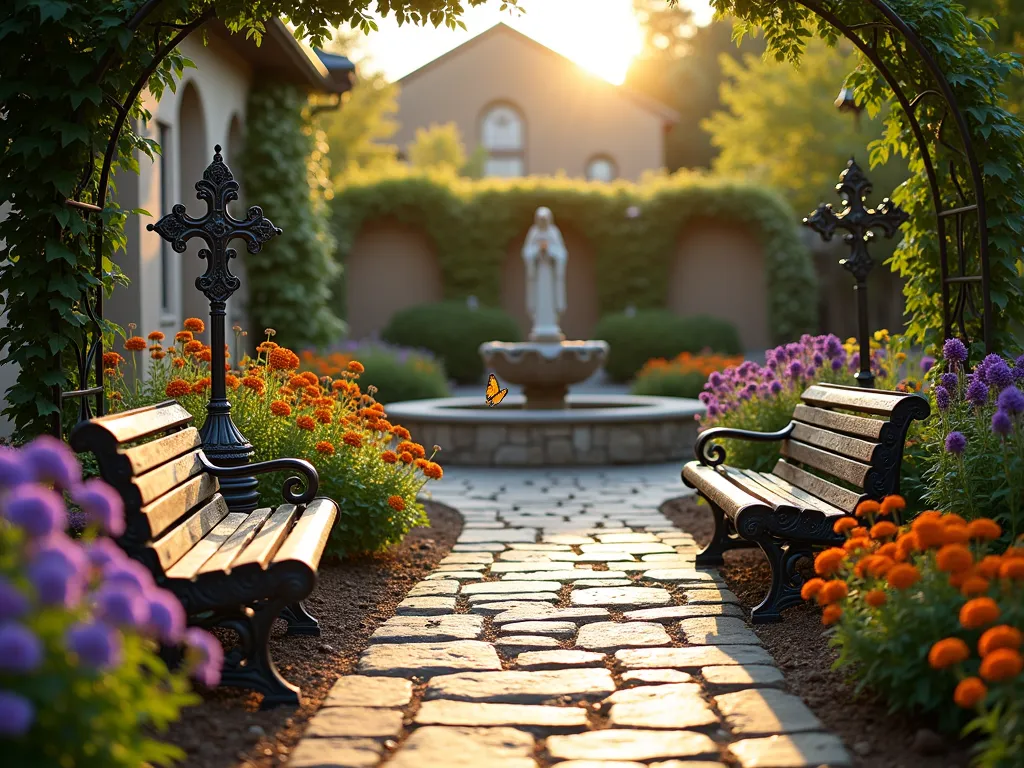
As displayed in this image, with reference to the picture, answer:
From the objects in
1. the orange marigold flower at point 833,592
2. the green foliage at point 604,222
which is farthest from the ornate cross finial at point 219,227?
the green foliage at point 604,222

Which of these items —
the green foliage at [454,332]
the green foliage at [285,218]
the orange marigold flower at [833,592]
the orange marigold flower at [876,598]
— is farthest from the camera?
the green foliage at [454,332]

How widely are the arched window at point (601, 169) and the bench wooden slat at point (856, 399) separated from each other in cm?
2950

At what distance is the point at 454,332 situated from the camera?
2114 centimetres

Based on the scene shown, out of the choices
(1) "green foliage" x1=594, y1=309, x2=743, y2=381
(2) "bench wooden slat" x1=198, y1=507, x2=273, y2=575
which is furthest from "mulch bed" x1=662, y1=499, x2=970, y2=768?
(1) "green foliage" x1=594, y1=309, x2=743, y2=381

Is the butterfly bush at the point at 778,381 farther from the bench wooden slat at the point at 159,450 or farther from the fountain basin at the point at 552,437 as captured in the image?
the bench wooden slat at the point at 159,450

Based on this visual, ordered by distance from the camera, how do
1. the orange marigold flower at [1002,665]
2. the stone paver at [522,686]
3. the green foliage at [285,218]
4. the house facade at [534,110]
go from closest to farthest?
the orange marigold flower at [1002,665] → the stone paver at [522,686] → the green foliage at [285,218] → the house facade at [534,110]

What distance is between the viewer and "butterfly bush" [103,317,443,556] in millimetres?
5812

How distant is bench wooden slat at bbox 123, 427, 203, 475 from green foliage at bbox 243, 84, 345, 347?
9.71 metres

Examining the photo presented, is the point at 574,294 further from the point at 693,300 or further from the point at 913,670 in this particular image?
the point at 913,670

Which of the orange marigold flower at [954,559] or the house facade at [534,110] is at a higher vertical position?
the house facade at [534,110]

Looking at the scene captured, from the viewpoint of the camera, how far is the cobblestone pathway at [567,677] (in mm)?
3225

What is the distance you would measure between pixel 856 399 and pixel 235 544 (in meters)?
3.00

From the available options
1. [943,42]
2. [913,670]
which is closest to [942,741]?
[913,670]

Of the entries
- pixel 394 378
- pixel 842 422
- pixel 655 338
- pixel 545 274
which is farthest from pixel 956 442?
pixel 655 338
